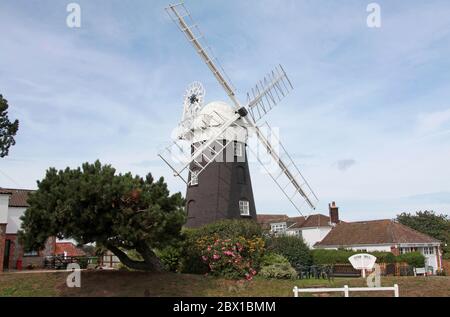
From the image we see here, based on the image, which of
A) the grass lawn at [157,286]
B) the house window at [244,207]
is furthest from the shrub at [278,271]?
the house window at [244,207]

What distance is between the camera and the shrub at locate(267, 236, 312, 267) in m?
21.5

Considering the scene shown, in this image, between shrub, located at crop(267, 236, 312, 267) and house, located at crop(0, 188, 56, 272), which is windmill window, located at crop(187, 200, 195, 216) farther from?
house, located at crop(0, 188, 56, 272)

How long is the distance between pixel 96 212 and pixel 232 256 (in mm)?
6547

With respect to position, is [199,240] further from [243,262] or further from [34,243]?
[34,243]

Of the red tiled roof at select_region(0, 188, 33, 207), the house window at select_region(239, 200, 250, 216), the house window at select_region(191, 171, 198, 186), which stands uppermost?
the house window at select_region(191, 171, 198, 186)

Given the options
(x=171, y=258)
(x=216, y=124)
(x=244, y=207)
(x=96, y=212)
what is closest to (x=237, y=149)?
(x=216, y=124)

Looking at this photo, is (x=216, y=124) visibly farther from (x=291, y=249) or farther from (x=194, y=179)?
(x=291, y=249)

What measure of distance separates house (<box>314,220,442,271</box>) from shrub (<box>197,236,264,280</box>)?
17.9 meters

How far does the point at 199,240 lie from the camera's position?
19.4 meters

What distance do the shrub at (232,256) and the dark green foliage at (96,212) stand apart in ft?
12.0

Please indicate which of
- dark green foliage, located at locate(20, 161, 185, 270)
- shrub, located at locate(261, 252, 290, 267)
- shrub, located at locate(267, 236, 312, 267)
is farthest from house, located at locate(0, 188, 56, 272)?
shrub, located at locate(267, 236, 312, 267)
